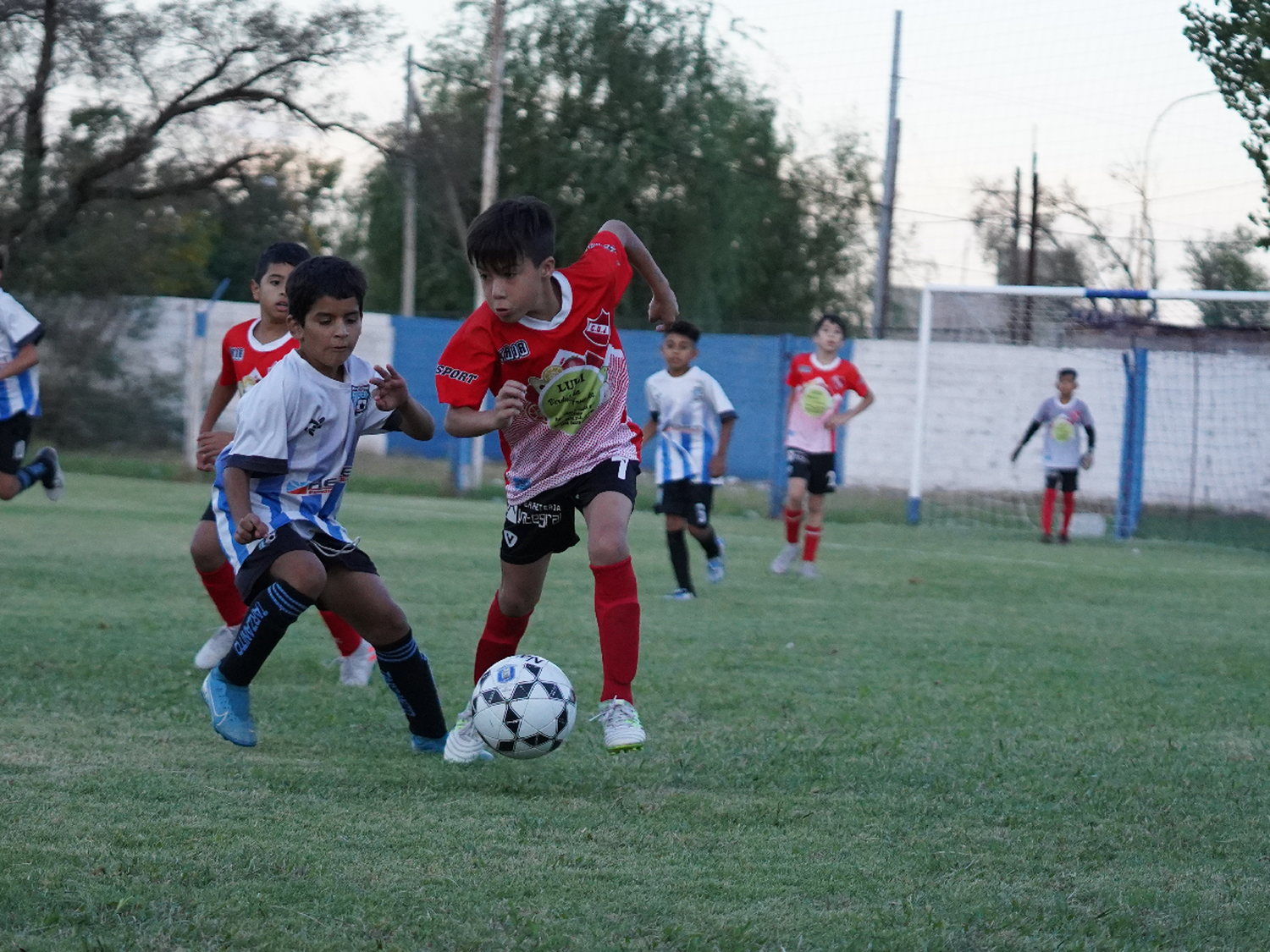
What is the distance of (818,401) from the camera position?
423 inches

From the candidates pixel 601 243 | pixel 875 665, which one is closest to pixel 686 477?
pixel 875 665

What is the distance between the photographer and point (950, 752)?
4598 mm

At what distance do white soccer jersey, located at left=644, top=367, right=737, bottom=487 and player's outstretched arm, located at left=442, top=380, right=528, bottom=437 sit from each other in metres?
5.50

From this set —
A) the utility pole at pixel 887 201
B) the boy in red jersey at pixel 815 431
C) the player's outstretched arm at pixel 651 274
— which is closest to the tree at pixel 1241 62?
the player's outstretched arm at pixel 651 274

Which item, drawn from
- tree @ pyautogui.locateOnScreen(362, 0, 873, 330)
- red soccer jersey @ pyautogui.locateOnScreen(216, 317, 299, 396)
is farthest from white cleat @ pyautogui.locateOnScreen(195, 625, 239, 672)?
tree @ pyautogui.locateOnScreen(362, 0, 873, 330)

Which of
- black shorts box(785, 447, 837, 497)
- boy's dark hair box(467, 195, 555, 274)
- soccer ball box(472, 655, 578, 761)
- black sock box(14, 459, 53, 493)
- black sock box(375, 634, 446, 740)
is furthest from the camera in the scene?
black shorts box(785, 447, 837, 497)

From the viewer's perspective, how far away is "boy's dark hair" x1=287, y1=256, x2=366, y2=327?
4172 mm

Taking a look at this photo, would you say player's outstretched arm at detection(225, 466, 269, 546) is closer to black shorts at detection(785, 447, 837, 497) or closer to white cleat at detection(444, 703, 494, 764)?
white cleat at detection(444, 703, 494, 764)

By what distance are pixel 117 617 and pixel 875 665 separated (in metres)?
3.69

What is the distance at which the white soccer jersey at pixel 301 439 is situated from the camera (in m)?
4.14

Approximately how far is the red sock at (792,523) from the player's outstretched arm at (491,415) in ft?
22.6

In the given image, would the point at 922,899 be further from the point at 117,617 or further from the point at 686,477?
the point at 686,477

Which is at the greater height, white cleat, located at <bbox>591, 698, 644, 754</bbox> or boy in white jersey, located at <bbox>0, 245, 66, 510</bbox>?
boy in white jersey, located at <bbox>0, 245, 66, 510</bbox>

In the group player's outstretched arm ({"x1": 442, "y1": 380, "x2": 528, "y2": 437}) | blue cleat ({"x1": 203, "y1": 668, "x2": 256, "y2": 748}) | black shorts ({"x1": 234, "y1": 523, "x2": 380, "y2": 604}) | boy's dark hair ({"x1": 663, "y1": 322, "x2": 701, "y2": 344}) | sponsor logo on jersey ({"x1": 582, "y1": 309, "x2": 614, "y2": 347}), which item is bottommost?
blue cleat ({"x1": 203, "y1": 668, "x2": 256, "y2": 748})
